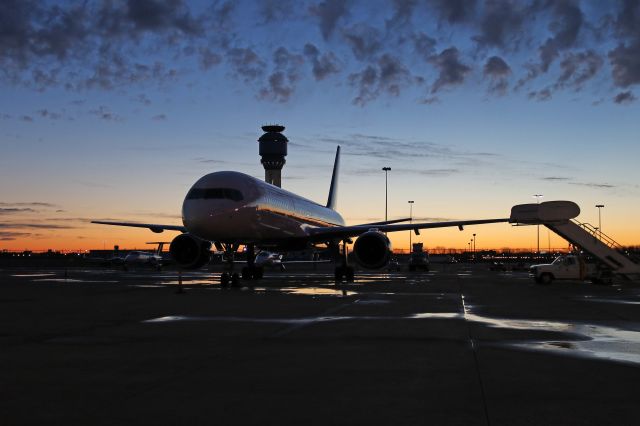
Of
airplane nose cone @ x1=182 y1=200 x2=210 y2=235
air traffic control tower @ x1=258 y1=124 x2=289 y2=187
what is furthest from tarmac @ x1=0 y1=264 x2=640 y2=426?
air traffic control tower @ x1=258 y1=124 x2=289 y2=187

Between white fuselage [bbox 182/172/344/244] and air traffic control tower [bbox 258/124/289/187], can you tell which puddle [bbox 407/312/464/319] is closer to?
white fuselage [bbox 182/172/344/244]

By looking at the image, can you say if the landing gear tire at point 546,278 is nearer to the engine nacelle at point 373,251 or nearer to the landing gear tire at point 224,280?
the engine nacelle at point 373,251

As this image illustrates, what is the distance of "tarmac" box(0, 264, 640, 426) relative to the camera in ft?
20.1

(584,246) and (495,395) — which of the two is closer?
(495,395)

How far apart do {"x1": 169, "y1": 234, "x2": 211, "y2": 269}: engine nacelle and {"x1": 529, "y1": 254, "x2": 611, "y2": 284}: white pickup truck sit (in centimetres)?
1742

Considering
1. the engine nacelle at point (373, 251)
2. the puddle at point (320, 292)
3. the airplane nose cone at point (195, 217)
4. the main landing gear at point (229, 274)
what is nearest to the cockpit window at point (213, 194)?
the airplane nose cone at point (195, 217)

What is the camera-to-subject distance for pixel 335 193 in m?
61.9

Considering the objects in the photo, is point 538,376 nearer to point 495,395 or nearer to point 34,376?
point 495,395

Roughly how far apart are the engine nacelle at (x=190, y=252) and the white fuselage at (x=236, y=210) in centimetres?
260

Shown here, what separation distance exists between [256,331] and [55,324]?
14.0 feet

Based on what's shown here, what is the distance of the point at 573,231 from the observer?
Result: 36938mm

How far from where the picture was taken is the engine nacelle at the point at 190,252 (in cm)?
3222

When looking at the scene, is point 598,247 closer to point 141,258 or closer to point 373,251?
point 373,251

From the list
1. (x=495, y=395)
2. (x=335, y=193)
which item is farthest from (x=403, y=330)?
(x=335, y=193)
